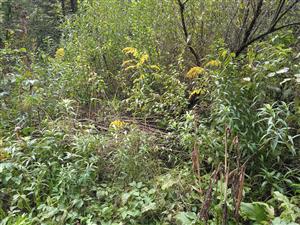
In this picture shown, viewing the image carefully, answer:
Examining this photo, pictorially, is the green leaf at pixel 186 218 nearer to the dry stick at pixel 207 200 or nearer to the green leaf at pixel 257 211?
the dry stick at pixel 207 200

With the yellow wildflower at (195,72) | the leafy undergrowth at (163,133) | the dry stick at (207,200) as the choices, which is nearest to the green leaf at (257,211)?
the leafy undergrowth at (163,133)

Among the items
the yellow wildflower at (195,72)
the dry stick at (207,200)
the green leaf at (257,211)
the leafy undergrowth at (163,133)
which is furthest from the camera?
the yellow wildflower at (195,72)

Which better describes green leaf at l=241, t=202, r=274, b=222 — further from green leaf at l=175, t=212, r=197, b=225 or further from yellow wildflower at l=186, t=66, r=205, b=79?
yellow wildflower at l=186, t=66, r=205, b=79

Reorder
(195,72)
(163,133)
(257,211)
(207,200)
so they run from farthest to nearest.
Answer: (195,72)
(163,133)
(257,211)
(207,200)

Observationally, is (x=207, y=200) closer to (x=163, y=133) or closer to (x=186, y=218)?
(x=186, y=218)

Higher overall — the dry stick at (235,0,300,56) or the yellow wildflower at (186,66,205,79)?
the dry stick at (235,0,300,56)

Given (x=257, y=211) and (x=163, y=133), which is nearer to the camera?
(x=257, y=211)

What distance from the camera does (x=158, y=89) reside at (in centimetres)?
390

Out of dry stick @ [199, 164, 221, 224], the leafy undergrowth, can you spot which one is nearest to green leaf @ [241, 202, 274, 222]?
the leafy undergrowth

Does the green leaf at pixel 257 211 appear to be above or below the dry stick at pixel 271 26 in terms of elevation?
below

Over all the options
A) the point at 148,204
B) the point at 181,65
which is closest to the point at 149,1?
the point at 181,65

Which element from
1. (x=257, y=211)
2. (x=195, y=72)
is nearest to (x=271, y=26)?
(x=195, y=72)

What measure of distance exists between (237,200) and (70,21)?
4066 mm

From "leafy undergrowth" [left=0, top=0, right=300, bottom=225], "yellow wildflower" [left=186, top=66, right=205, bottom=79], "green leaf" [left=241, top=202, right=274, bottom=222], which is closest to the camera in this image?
Result: "green leaf" [left=241, top=202, right=274, bottom=222]
